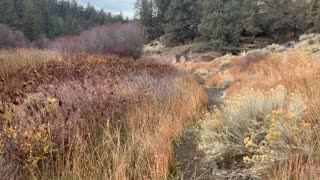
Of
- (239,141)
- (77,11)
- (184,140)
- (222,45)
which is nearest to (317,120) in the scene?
(239,141)

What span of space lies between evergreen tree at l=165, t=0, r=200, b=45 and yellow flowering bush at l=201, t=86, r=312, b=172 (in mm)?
39349

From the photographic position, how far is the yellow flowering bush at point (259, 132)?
2357 mm

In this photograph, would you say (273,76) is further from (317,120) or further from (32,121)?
(32,121)

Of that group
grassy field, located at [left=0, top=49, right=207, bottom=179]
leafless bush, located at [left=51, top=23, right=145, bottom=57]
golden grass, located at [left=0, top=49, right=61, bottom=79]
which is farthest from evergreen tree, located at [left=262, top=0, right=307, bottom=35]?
grassy field, located at [left=0, top=49, right=207, bottom=179]

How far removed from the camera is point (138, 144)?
3025 millimetres

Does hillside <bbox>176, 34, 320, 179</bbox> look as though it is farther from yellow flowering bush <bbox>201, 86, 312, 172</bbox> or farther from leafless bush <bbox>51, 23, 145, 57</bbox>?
leafless bush <bbox>51, 23, 145, 57</bbox>

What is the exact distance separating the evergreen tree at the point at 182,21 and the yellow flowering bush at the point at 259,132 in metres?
39.3

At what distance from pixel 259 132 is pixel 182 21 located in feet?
133

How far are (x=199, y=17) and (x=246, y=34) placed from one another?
7.60 m

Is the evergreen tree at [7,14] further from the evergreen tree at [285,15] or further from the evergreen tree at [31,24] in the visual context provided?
the evergreen tree at [285,15]

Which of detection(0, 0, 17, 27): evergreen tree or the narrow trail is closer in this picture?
the narrow trail

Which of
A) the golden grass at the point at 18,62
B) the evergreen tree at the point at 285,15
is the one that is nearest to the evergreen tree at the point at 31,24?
the evergreen tree at the point at 285,15

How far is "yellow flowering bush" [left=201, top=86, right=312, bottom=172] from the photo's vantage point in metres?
2.36

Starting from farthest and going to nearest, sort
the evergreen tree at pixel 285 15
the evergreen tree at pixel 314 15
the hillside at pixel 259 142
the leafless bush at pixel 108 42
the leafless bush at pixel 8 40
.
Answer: the evergreen tree at pixel 285 15, the evergreen tree at pixel 314 15, the leafless bush at pixel 108 42, the leafless bush at pixel 8 40, the hillside at pixel 259 142
